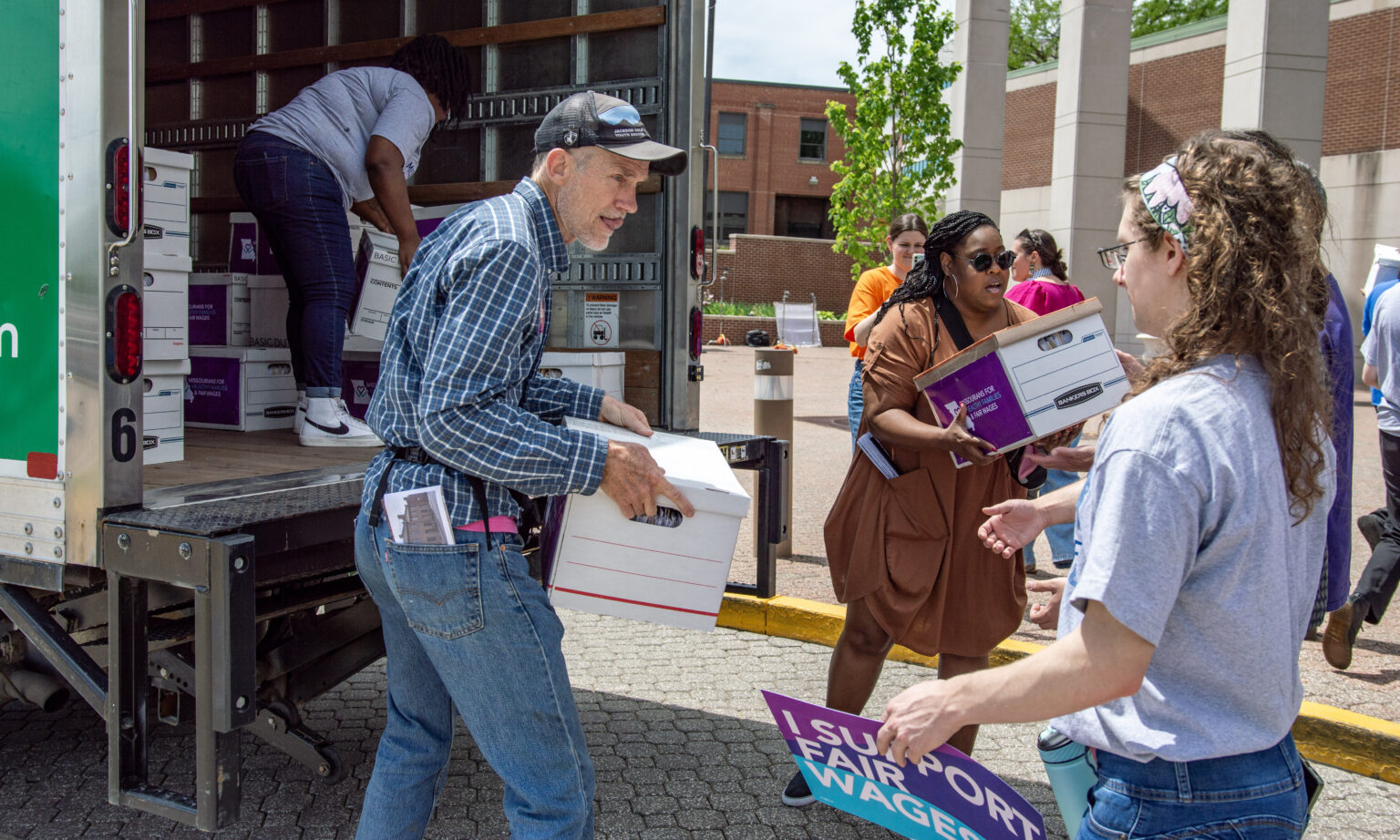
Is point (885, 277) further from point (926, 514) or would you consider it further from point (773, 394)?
point (926, 514)

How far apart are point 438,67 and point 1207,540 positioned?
414cm

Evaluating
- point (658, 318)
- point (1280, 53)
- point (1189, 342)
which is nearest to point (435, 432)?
point (1189, 342)

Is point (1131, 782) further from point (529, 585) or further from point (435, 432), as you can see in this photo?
point (435, 432)

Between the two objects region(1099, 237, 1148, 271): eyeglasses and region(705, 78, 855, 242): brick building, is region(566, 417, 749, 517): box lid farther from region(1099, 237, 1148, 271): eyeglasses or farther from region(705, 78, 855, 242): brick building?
region(705, 78, 855, 242): brick building

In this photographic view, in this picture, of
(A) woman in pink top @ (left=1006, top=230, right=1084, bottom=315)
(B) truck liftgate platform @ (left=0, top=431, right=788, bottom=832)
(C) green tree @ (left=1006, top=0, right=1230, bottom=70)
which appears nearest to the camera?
(B) truck liftgate platform @ (left=0, top=431, right=788, bottom=832)

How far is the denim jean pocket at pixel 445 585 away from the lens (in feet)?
6.89

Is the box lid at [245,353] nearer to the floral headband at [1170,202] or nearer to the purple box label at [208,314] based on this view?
the purple box label at [208,314]

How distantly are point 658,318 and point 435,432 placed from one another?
2638 mm

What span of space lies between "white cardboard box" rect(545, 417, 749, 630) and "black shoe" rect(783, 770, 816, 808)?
1284 millimetres

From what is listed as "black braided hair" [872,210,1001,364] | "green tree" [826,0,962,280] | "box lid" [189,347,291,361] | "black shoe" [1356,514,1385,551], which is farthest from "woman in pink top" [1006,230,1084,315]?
"green tree" [826,0,962,280]

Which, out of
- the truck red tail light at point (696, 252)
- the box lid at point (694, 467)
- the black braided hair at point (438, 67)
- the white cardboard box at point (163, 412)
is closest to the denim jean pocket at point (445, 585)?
the box lid at point (694, 467)

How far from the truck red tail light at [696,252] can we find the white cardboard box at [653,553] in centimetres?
218

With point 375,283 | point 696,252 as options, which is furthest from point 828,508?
point 375,283

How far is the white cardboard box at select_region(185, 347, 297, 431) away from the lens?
4.97 meters
